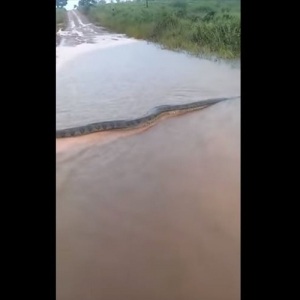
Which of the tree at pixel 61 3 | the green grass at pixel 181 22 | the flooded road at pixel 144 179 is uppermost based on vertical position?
the tree at pixel 61 3

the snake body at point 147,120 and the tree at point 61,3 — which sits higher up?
the tree at point 61,3

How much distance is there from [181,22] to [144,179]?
570mm

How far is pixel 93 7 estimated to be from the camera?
1.40 metres

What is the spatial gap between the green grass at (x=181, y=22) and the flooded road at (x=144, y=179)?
0.04 metres

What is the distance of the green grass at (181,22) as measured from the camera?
1.40m

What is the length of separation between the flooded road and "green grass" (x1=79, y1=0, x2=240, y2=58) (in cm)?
4

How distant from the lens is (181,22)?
142 centimetres

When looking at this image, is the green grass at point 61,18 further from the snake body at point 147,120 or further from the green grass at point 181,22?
the snake body at point 147,120

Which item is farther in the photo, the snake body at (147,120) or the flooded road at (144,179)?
the snake body at (147,120)

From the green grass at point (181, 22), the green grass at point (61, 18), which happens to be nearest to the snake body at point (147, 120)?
the green grass at point (181, 22)
